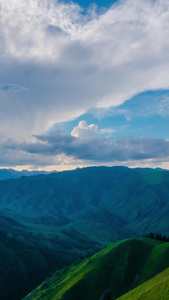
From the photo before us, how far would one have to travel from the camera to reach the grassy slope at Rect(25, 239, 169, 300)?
11238cm

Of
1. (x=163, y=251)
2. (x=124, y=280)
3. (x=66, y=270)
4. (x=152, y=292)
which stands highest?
(x=152, y=292)

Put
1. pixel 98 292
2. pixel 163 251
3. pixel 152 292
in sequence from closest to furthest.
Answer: pixel 152 292 → pixel 98 292 → pixel 163 251

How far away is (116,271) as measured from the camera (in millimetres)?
121500

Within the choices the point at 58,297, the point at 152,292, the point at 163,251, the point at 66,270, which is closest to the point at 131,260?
the point at 163,251

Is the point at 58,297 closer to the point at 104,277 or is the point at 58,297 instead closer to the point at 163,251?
the point at 104,277

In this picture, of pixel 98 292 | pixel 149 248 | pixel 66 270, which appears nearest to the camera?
pixel 98 292

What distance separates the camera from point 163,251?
127 metres

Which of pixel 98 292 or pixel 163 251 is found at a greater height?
pixel 163 251

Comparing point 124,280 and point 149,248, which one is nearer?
point 124,280

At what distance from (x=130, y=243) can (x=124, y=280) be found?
2857 centimetres

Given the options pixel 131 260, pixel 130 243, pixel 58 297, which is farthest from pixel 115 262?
pixel 58 297

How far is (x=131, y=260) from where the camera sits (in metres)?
128

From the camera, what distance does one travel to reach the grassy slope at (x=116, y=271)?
112375 mm

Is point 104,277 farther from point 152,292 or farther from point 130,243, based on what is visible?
point 152,292
